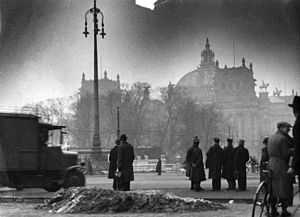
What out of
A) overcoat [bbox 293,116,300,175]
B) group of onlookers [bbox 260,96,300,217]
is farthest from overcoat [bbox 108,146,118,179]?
overcoat [bbox 293,116,300,175]

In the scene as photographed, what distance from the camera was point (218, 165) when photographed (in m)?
17.8

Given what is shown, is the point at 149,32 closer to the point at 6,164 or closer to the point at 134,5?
the point at 134,5

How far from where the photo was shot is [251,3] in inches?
842

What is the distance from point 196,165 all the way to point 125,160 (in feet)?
8.16

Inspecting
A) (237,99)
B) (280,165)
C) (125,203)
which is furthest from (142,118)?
(280,165)

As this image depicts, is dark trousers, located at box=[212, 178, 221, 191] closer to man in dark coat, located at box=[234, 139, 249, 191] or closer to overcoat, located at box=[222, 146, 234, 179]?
overcoat, located at box=[222, 146, 234, 179]

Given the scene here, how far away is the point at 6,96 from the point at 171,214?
18.9m

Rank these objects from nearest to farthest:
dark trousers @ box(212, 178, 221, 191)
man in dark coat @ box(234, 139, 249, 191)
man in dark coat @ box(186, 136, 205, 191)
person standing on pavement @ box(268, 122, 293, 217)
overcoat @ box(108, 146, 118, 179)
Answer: person standing on pavement @ box(268, 122, 293, 217) < man in dark coat @ box(186, 136, 205, 191) < man in dark coat @ box(234, 139, 249, 191) < overcoat @ box(108, 146, 118, 179) < dark trousers @ box(212, 178, 221, 191)

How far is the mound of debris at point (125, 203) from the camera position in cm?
1123

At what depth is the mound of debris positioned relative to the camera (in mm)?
11234

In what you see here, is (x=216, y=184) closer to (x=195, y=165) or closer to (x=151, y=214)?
(x=195, y=165)

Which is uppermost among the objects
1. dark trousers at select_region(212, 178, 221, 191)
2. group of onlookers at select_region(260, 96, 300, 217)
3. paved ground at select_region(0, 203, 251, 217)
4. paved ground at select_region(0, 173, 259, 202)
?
group of onlookers at select_region(260, 96, 300, 217)

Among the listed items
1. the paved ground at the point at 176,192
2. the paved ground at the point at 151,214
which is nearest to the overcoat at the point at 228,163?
the paved ground at the point at 176,192

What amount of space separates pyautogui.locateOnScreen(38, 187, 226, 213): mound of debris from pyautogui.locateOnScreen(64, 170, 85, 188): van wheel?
21.3ft
